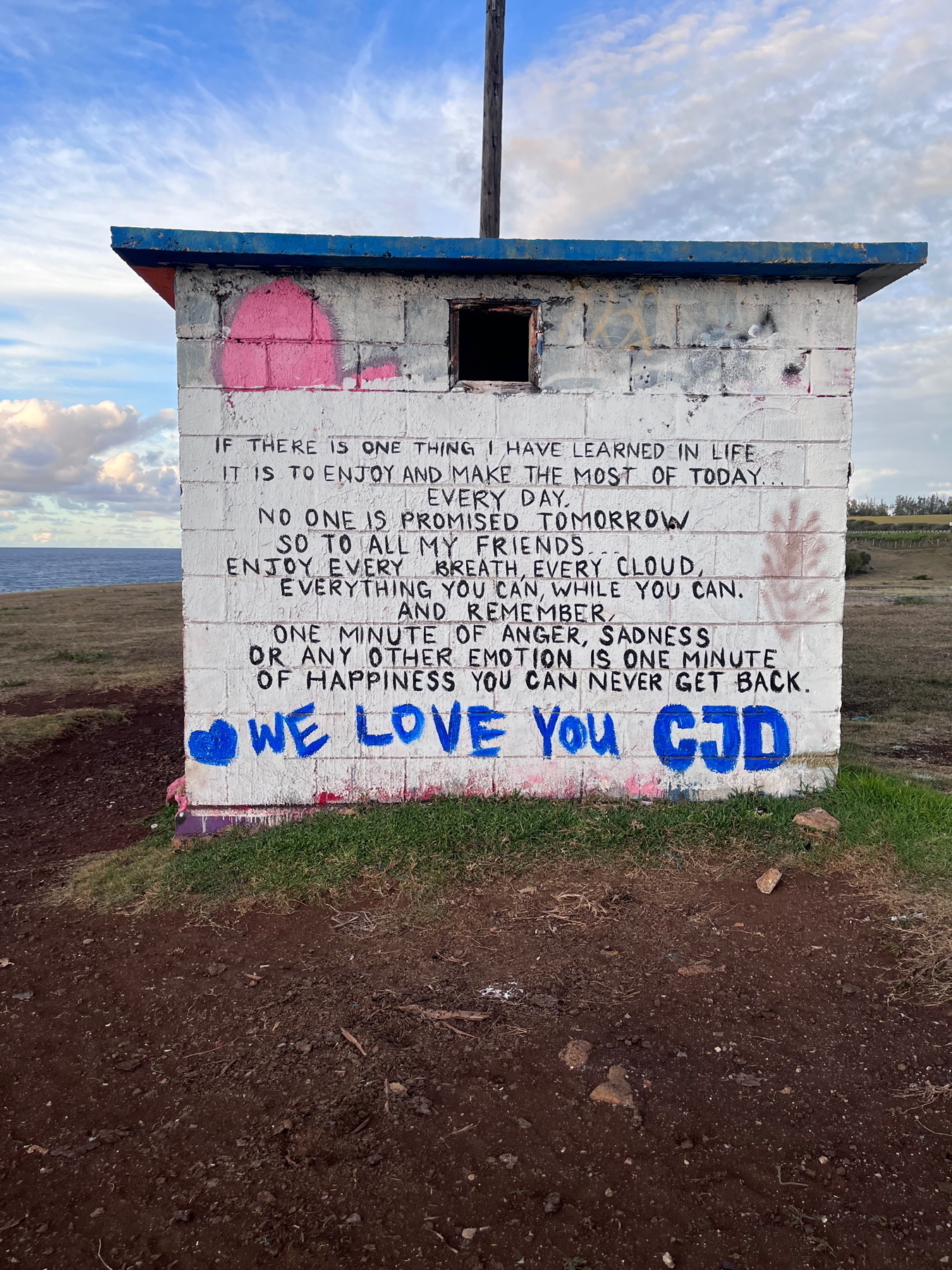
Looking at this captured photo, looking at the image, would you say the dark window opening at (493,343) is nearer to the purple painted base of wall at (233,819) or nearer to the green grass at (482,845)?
the green grass at (482,845)

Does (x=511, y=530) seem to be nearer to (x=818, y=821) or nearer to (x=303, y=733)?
(x=303, y=733)

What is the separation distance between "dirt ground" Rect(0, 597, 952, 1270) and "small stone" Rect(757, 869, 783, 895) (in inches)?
3.8

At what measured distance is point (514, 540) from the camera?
5277mm

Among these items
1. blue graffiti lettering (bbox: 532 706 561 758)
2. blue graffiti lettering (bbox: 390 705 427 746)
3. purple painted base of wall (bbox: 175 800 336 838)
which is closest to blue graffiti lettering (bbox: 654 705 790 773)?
blue graffiti lettering (bbox: 532 706 561 758)

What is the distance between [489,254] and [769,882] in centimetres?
415

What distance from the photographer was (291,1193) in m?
2.50

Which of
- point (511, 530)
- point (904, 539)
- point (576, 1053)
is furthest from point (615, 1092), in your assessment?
point (904, 539)

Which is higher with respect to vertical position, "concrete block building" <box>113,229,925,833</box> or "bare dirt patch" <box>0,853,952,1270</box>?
"concrete block building" <box>113,229,925,833</box>

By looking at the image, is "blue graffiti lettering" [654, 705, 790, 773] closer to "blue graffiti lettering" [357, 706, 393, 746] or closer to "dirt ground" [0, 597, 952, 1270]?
"dirt ground" [0, 597, 952, 1270]

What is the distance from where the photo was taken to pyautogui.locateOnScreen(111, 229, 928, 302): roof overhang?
4828 mm

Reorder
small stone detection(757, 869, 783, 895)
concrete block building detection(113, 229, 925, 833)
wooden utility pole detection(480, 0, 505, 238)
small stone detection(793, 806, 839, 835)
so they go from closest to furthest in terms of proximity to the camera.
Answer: small stone detection(757, 869, 783, 895) → small stone detection(793, 806, 839, 835) → concrete block building detection(113, 229, 925, 833) → wooden utility pole detection(480, 0, 505, 238)

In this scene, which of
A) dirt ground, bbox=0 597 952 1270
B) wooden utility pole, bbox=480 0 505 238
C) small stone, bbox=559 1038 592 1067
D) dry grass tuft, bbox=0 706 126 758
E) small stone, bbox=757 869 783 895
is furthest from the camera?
dry grass tuft, bbox=0 706 126 758

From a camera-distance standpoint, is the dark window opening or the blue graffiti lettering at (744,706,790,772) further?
the blue graffiti lettering at (744,706,790,772)

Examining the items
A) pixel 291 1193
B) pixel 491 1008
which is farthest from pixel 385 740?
pixel 291 1193
